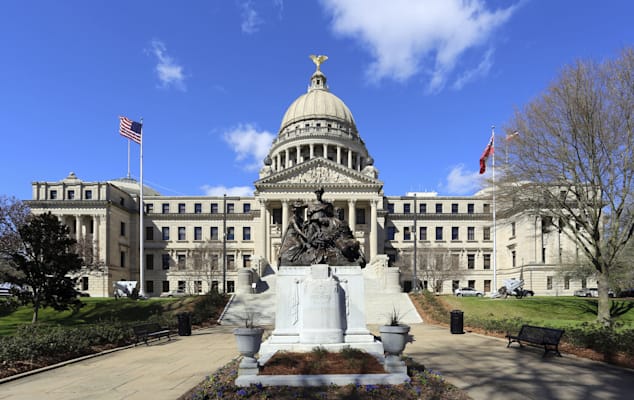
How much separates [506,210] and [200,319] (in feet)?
76.3

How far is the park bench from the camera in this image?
1775 centimetres

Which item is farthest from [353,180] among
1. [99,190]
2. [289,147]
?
[99,190]

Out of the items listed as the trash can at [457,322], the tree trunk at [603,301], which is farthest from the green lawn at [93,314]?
the tree trunk at [603,301]

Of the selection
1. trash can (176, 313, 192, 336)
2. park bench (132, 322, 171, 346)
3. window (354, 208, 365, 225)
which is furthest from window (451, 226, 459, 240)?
park bench (132, 322, 171, 346)

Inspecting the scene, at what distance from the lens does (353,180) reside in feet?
200

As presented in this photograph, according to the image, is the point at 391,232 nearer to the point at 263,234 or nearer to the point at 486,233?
the point at 486,233

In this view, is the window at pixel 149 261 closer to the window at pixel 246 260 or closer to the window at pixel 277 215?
the window at pixel 246 260

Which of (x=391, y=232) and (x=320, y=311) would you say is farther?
(x=391, y=232)

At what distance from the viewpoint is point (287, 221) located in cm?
6116

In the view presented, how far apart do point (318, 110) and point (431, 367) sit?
7802 centimetres

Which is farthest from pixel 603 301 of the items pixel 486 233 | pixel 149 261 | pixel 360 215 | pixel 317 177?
pixel 149 261

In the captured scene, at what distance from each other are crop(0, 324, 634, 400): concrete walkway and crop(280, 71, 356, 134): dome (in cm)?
7268

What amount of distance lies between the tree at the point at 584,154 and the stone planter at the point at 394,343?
806 inches

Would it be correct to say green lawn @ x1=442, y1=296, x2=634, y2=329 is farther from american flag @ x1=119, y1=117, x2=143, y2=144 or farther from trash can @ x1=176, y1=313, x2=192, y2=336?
american flag @ x1=119, y1=117, x2=143, y2=144
